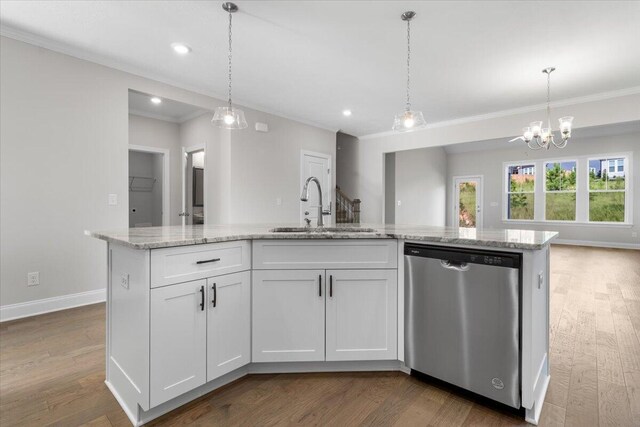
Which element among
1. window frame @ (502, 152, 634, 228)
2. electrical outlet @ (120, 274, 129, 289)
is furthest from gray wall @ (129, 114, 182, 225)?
window frame @ (502, 152, 634, 228)

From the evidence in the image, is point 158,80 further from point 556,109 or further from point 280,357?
point 556,109

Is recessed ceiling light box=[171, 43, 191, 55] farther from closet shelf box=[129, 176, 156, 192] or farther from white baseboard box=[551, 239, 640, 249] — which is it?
white baseboard box=[551, 239, 640, 249]

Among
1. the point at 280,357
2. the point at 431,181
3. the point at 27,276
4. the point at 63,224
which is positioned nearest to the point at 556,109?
the point at 431,181

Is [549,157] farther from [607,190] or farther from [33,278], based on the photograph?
[33,278]

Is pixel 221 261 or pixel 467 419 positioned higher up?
pixel 221 261

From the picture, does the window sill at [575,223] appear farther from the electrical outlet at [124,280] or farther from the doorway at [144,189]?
the electrical outlet at [124,280]

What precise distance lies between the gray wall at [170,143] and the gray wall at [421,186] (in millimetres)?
4812

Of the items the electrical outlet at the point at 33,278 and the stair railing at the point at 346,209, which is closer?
the electrical outlet at the point at 33,278

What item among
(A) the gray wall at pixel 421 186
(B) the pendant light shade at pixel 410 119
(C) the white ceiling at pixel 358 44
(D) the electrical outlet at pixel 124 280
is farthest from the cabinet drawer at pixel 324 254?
(A) the gray wall at pixel 421 186

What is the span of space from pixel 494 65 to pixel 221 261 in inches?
144

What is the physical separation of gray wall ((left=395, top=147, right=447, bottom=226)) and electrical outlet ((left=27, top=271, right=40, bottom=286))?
6.58m

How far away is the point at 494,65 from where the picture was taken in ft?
11.8

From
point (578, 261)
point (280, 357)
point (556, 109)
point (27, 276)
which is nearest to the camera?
point (280, 357)

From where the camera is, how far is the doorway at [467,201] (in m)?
9.95
